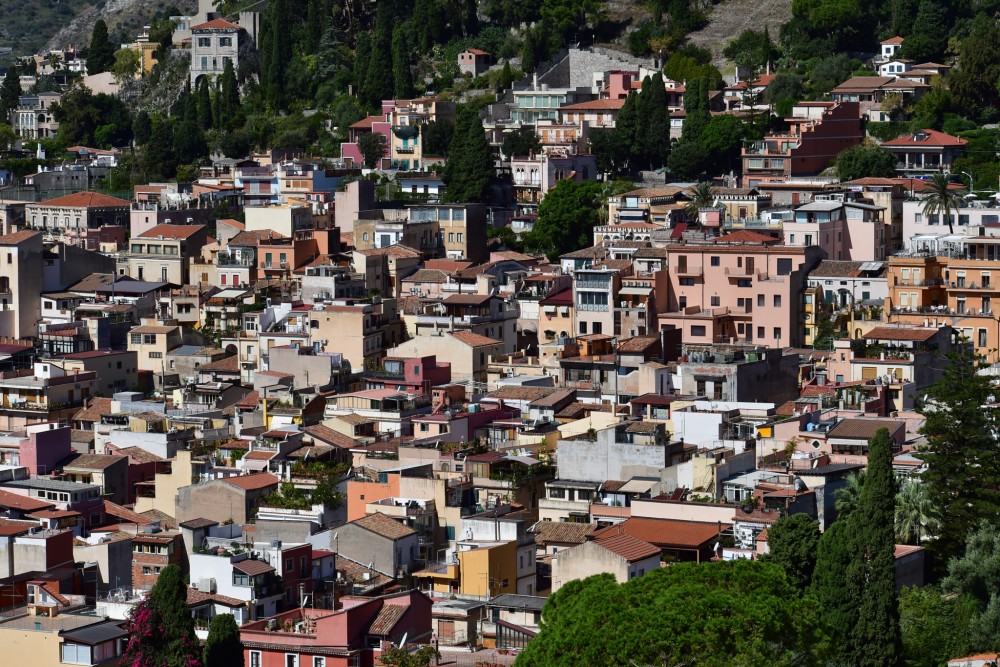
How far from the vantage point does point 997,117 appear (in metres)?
71.0

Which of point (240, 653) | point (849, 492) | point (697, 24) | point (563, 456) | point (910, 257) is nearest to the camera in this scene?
point (240, 653)

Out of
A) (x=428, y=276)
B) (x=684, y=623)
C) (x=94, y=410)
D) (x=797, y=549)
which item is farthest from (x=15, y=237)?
(x=684, y=623)

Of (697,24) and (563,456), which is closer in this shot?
(563,456)

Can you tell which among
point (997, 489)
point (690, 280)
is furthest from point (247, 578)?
point (690, 280)

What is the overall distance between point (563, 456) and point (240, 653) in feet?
39.7

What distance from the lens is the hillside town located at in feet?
111

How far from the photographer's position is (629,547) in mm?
35781

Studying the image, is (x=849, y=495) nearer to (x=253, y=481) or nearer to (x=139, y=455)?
(x=253, y=481)

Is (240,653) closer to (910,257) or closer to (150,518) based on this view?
(150,518)

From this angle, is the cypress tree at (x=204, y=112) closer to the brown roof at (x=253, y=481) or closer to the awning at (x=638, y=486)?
the brown roof at (x=253, y=481)

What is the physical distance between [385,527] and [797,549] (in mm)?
7754

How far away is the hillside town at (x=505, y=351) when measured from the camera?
1329 inches

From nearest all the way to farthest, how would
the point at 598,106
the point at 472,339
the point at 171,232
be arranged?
the point at 472,339
the point at 171,232
the point at 598,106

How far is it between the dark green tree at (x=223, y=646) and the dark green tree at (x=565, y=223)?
34181 mm
